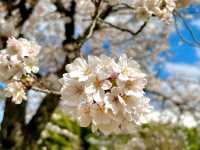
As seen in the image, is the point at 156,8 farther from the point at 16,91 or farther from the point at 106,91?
the point at 106,91

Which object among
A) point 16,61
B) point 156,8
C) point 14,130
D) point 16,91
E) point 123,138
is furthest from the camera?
point 123,138

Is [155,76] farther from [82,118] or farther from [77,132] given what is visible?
[82,118]

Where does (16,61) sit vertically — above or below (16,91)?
above

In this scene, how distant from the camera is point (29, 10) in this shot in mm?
7547

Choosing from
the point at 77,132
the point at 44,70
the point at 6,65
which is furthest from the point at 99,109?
the point at 77,132

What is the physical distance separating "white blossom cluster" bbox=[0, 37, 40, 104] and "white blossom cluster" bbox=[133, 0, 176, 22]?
2.74ft

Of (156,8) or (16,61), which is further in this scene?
(156,8)

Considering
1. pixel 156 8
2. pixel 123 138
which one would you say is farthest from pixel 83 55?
pixel 123 138

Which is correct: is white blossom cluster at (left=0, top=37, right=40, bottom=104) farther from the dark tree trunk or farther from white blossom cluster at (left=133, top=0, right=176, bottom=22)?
the dark tree trunk

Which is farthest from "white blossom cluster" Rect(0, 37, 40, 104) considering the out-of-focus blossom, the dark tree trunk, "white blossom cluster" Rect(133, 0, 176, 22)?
the dark tree trunk

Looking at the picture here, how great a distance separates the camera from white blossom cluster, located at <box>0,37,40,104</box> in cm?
285

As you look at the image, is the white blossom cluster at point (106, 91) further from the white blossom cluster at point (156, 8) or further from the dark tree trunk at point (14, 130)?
the dark tree trunk at point (14, 130)

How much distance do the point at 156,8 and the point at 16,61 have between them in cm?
98

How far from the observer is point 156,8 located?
3.39 m
